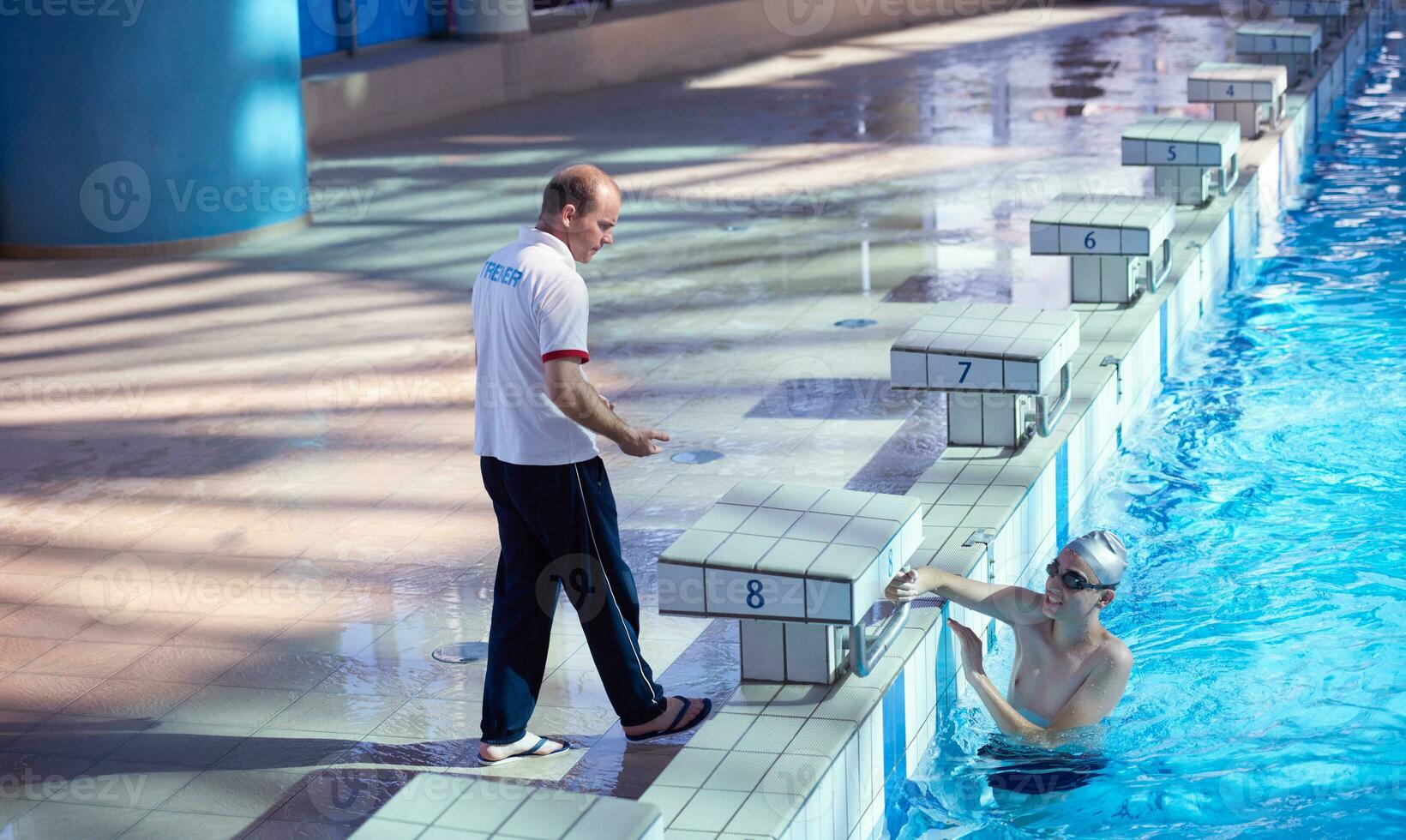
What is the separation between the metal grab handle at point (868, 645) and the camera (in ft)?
13.3

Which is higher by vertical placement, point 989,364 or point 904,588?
point 989,364

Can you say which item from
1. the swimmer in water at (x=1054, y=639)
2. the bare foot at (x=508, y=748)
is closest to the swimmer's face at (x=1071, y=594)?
the swimmer in water at (x=1054, y=639)

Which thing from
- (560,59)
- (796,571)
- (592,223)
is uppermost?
(560,59)

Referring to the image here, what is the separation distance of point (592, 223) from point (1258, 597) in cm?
292

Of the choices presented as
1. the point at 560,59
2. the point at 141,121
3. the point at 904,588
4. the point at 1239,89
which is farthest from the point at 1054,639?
the point at 560,59

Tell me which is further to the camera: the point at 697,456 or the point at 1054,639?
the point at 697,456

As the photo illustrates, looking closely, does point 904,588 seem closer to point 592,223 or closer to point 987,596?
point 987,596

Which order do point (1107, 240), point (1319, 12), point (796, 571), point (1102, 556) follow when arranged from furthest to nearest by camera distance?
point (1319, 12) < point (1107, 240) < point (1102, 556) < point (796, 571)

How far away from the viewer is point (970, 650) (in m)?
4.56

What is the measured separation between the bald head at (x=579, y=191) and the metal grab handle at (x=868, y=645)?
1.19 metres

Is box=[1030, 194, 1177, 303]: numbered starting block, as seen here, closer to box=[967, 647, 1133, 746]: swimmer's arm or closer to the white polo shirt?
box=[967, 647, 1133, 746]: swimmer's arm

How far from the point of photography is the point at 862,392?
281 inches

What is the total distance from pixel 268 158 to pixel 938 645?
7430mm

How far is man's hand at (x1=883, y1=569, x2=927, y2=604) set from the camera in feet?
14.1
